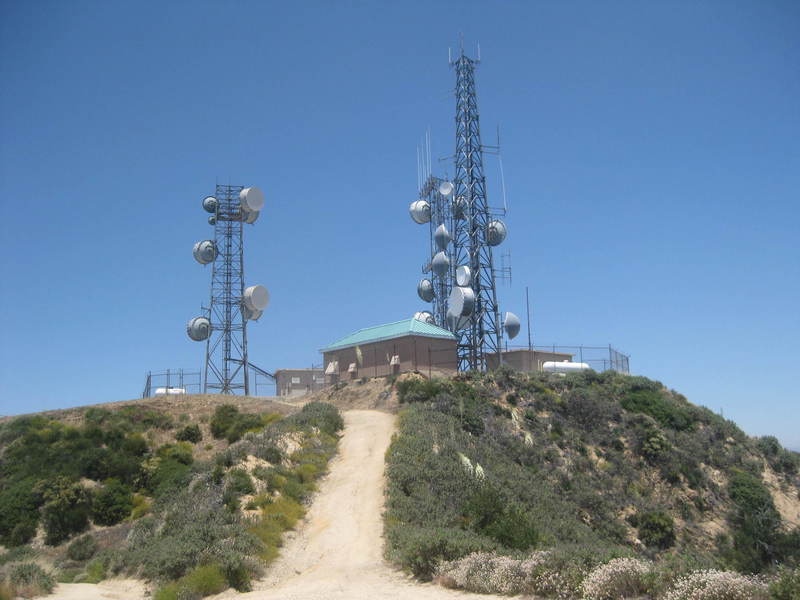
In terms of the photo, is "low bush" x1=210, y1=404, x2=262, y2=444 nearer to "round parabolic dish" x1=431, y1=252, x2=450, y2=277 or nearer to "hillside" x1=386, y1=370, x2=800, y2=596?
"hillside" x1=386, y1=370, x2=800, y2=596

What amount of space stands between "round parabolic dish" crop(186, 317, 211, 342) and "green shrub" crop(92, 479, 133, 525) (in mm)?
21048

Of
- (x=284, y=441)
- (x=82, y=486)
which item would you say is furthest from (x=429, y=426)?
(x=82, y=486)

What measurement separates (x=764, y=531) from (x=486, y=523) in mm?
21504

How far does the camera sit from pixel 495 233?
49.1 meters

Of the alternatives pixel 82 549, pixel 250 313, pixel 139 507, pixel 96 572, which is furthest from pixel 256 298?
pixel 96 572

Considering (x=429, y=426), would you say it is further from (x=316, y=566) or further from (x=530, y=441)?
(x=316, y=566)

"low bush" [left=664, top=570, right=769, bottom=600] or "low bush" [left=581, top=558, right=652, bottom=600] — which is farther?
"low bush" [left=581, top=558, right=652, bottom=600]

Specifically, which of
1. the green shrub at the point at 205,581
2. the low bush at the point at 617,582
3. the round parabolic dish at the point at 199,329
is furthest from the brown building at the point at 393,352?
the low bush at the point at 617,582

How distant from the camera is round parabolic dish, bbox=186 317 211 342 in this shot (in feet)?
159

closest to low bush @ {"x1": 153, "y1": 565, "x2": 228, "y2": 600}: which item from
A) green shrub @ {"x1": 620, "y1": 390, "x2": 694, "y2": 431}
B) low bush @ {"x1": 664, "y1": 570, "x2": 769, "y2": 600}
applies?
low bush @ {"x1": 664, "y1": 570, "x2": 769, "y2": 600}

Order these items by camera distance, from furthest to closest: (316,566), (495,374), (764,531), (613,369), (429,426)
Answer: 1. (613,369)
2. (495,374)
3. (764,531)
4. (429,426)
5. (316,566)

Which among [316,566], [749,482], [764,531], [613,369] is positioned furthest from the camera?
[613,369]

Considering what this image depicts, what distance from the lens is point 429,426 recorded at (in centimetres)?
2936

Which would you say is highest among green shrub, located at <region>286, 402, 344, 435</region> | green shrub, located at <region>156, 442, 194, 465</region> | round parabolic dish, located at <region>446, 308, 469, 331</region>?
round parabolic dish, located at <region>446, 308, 469, 331</region>
